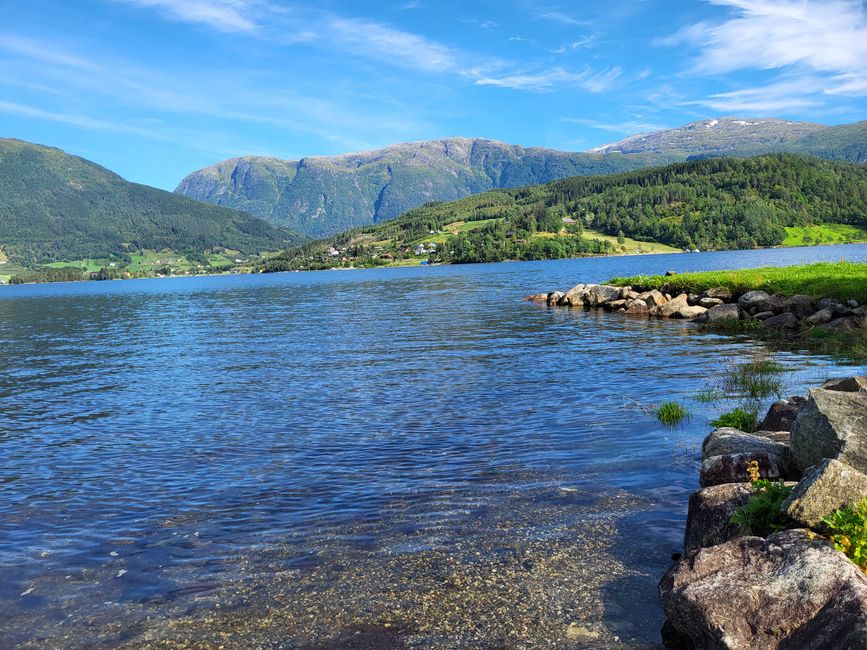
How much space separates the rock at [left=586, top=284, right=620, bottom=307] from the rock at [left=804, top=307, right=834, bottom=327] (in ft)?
76.5

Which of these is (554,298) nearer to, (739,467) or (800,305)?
(800,305)

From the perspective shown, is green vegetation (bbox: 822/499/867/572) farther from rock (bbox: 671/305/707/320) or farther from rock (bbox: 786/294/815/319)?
rock (bbox: 671/305/707/320)

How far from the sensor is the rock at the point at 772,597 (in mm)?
6414

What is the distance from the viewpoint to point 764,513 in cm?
851

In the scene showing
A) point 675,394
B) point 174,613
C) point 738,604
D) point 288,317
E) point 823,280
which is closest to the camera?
point 738,604

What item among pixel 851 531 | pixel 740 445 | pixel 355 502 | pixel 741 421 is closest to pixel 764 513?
pixel 851 531

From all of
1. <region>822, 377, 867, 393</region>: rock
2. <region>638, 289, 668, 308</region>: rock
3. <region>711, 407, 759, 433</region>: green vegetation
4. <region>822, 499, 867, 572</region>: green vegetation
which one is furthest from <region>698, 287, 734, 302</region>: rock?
<region>822, 499, 867, 572</region>: green vegetation

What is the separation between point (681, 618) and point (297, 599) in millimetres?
5406

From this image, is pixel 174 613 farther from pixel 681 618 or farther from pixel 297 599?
pixel 681 618

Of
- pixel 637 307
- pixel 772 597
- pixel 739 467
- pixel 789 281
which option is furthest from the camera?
pixel 637 307

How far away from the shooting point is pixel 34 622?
9.13 m

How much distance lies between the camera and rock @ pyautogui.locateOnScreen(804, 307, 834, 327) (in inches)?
1343

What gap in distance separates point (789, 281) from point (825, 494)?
38032 mm

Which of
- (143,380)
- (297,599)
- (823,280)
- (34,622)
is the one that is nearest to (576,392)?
(297,599)
